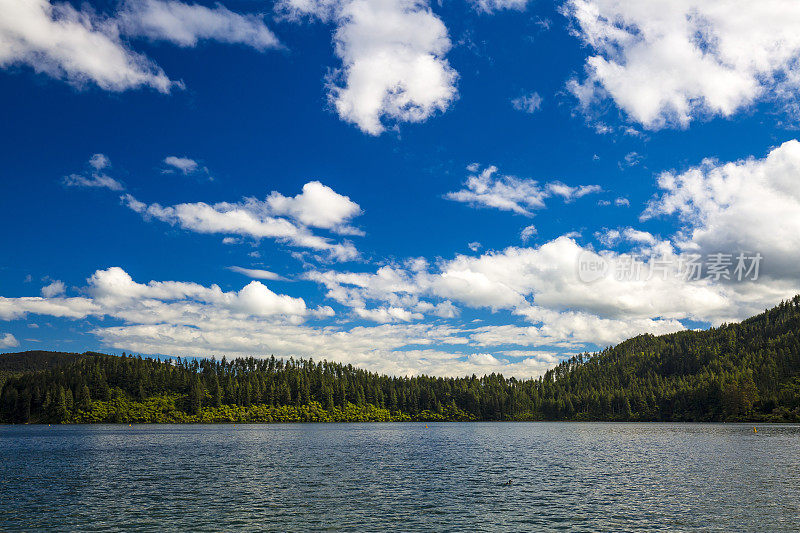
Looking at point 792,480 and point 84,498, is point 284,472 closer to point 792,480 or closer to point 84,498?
point 84,498

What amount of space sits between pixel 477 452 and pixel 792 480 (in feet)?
218

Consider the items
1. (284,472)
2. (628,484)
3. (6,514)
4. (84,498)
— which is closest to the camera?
(6,514)

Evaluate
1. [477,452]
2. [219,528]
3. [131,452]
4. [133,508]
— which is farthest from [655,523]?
[131,452]

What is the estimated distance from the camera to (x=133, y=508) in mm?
56969

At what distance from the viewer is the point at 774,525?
4919 centimetres

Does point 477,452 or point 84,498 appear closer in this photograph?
point 84,498

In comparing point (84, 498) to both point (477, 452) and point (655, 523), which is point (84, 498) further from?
point (477, 452)

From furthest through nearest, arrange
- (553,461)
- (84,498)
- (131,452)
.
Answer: (131,452) → (553,461) → (84,498)

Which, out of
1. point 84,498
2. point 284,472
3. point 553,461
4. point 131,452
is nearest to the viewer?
point 84,498

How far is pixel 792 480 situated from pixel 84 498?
95.4 m

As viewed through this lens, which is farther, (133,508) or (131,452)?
(131,452)

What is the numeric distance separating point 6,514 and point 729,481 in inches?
3570

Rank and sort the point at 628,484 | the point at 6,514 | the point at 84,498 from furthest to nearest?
the point at 628,484
the point at 84,498
the point at 6,514

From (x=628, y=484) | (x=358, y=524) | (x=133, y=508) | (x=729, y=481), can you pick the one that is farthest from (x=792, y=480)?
(x=133, y=508)
